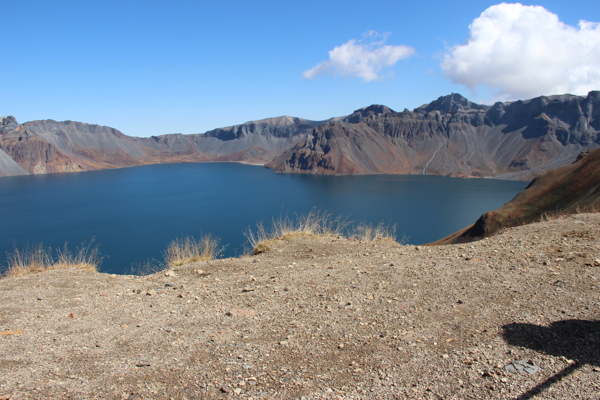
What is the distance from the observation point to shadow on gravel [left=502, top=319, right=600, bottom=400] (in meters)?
4.12

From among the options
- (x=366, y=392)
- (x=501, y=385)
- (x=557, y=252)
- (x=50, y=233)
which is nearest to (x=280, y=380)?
(x=366, y=392)

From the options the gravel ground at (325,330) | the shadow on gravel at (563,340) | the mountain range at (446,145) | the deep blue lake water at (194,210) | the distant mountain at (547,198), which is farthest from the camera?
the mountain range at (446,145)

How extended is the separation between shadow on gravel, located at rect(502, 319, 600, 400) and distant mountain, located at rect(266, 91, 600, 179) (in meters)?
143

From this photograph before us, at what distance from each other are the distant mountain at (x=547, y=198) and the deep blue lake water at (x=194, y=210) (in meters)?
13.8

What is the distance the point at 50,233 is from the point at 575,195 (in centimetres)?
5735

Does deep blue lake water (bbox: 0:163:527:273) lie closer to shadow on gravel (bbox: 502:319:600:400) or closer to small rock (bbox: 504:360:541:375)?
shadow on gravel (bbox: 502:319:600:400)

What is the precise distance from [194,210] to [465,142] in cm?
14231

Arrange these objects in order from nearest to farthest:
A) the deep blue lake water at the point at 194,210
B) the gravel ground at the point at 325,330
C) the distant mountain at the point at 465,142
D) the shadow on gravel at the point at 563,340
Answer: the gravel ground at the point at 325,330
the shadow on gravel at the point at 563,340
the deep blue lake water at the point at 194,210
the distant mountain at the point at 465,142

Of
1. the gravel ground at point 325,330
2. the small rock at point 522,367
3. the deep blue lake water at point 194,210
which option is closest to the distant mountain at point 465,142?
the deep blue lake water at point 194,210

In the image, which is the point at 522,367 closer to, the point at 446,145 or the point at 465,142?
the point at 446,145


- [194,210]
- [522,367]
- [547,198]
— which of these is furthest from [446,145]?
[522,367]

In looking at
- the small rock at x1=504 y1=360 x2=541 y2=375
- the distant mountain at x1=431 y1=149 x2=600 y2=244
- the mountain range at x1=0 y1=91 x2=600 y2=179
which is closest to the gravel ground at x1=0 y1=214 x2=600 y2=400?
the small rock at x1=504 y1=360 x2=541 y2=375

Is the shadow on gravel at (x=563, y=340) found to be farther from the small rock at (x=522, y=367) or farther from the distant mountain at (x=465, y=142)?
the distant mountain at (x=465, y=142)

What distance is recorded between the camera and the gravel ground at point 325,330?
12.9 ft
